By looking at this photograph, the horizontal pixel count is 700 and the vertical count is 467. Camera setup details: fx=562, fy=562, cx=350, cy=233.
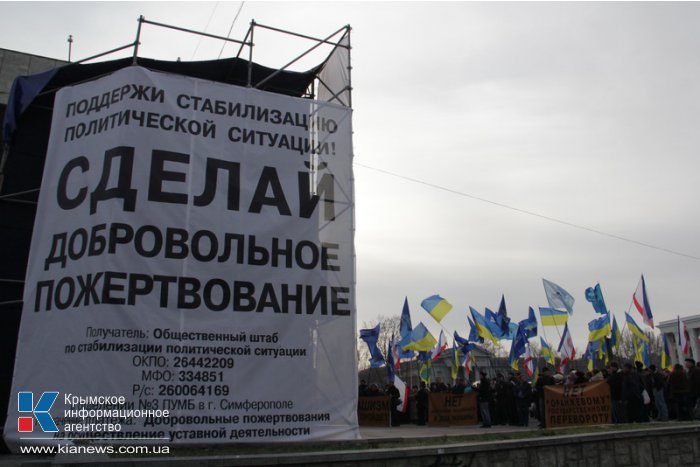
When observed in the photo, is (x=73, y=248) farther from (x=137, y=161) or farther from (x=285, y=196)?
(x=285, y=196)

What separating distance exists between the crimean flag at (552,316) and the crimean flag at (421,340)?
445 cm

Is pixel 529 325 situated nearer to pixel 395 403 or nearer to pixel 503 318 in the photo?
pixel 503 318

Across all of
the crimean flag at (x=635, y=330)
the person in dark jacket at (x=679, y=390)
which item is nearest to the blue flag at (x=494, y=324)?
the crimean flag at (x=635, y=330)

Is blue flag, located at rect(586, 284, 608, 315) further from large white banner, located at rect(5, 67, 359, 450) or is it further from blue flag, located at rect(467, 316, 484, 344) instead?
large white banner, located at rect(5, 67, 359, 450)

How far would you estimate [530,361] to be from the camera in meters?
26.8

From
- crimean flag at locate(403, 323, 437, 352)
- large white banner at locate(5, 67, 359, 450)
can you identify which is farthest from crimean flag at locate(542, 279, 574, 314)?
large white banner at locate(5, 67, 359, 450)

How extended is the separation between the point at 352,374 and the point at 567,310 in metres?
16.5

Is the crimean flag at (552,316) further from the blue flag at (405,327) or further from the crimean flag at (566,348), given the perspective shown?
the blue flag at (405,327)

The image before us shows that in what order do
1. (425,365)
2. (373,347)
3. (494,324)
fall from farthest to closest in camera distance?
1. (425,365)
2. (494,324)
3. (373,347)

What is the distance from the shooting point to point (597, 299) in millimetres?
22906

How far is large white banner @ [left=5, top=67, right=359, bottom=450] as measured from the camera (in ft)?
23.1

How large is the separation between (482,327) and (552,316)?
131 inches

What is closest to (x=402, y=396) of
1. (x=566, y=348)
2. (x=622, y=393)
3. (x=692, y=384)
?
(x=622, y=393)

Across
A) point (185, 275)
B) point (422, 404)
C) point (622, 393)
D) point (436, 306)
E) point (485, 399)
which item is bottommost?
point (422, 404)
